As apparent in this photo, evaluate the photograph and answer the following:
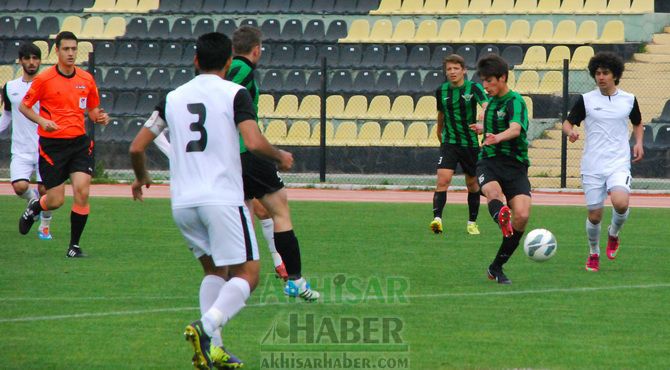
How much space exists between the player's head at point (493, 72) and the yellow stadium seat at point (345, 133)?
13940mm

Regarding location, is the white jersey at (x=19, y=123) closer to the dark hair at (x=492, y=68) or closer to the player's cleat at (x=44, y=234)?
the player's cleat at (x=44, y=234)

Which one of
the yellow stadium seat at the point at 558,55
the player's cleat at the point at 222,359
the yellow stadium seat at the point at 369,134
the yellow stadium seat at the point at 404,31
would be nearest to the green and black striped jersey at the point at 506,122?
the player's cleat at the point at 222,359

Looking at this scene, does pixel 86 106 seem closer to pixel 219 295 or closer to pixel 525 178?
pixel 525 178

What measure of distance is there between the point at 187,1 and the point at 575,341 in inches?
943

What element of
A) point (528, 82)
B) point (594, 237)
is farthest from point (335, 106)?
point (594, 237)

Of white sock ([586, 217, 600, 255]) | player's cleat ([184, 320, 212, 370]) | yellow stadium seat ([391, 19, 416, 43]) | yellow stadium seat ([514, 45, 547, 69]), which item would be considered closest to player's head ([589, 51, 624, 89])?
white sock ([586, 217, 600, 255])

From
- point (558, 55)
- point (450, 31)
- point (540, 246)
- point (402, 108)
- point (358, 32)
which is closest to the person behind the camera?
point (540, 246)

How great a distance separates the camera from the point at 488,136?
1015cm

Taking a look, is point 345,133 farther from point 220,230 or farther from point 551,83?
point 220,230

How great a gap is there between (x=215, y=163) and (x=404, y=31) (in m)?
21.6

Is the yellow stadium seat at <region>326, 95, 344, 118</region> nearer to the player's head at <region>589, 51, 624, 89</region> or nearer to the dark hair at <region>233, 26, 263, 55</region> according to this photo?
the player's head at <region>589, 51, 624, 89</region>

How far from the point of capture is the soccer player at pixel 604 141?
10945 mm

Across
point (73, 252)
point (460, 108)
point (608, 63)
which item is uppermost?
point (608, 63)

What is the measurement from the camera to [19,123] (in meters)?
14.1
